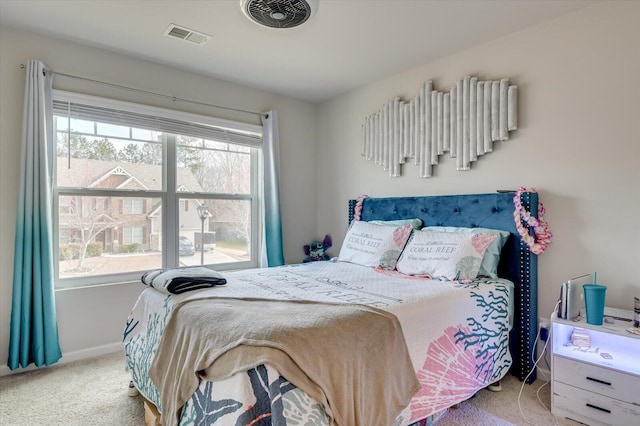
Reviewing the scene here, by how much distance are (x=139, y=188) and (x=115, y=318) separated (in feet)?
3.66

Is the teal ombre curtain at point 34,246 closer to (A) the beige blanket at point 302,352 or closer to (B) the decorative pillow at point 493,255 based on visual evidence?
(A) the beige blanket at point 302,352

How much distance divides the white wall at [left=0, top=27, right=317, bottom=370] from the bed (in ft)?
3.04

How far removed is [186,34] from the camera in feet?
8.23

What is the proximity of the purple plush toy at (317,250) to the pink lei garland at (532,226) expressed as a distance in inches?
80.0

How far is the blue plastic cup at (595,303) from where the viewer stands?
182 cm

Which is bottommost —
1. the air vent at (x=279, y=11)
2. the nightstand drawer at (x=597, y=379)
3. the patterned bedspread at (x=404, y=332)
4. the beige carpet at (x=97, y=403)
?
the beige carpet at (x=97, y=403)

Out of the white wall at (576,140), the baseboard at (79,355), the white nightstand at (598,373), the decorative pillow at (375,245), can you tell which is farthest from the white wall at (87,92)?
the white nightstand at (598,373)

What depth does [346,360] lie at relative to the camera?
126 centimetres

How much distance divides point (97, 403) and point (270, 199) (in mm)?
2220

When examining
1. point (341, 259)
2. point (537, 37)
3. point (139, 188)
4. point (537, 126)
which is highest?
point (537, 37)

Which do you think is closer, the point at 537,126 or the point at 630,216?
the point at 630,216

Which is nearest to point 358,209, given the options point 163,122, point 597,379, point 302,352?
point 163,122

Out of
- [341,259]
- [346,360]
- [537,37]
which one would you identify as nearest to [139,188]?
[341,259]

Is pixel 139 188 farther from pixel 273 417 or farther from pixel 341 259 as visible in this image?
pixel 273 417
